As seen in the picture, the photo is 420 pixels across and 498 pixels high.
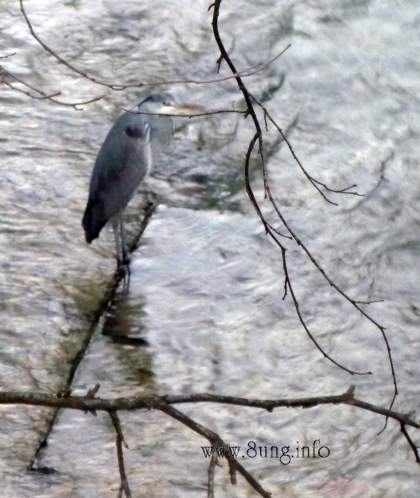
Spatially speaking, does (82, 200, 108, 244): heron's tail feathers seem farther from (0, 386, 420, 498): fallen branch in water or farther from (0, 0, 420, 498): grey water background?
(0, 386, 420, 498): fallen branch in water

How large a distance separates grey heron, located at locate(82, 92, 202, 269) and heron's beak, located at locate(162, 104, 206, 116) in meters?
0.16

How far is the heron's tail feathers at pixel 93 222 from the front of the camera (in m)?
5.00

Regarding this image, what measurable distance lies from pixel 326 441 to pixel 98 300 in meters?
1.21

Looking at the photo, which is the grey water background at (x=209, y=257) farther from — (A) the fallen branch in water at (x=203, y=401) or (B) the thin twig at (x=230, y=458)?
(B) the thin twig at (x=230, y=458)

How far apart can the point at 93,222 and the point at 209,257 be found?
57cm

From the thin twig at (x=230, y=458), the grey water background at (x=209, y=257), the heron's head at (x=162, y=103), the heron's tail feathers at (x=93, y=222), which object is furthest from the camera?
the heron's head at (x=162, y=103)

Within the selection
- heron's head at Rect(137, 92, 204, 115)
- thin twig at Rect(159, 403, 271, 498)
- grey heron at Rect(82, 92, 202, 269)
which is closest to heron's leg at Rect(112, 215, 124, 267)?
grey heron at Rect(82, 92, 202, 269)

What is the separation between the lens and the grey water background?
13.3 feet

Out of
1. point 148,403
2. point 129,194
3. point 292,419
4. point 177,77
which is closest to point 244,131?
point 177,77

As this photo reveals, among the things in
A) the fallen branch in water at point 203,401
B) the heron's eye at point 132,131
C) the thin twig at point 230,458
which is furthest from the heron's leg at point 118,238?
the thin twig at point 230,458

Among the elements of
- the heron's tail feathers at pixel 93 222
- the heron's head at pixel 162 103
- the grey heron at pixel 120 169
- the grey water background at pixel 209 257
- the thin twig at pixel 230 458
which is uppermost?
the thin twig at pixel 230 458

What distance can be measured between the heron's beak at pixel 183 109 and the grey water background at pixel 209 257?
0.64ft

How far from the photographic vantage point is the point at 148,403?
7.02 feet

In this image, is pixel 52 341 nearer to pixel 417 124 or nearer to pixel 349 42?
pixel 417 124
